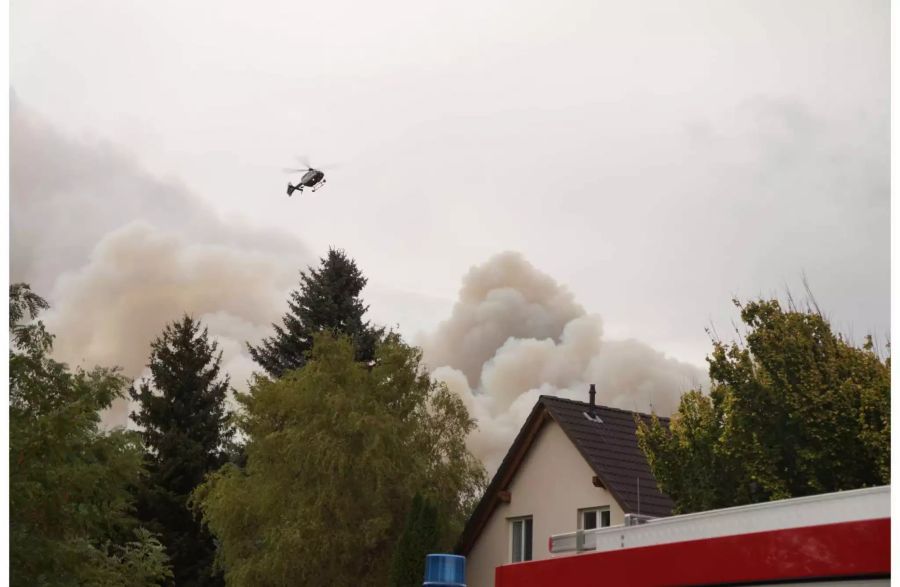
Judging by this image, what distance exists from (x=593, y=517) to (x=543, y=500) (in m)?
0.67

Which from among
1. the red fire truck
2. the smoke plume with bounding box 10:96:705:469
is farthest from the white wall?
the smoke plume with bounding box 10:96:705:469

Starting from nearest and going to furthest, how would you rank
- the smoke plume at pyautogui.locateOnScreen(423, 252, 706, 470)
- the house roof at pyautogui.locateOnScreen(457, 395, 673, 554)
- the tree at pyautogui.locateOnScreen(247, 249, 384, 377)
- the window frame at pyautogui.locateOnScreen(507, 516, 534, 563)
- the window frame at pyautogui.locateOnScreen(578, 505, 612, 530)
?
the house roof at pyautogui.locateOnScreen(457, 395, 673, 554) < the window frame at pyautogui.locateOnScreen(578, 505, 612, 530) < the window frame at pyautogui.locateOnScreen(507, 516, 534, 563) < the tree at pyautogui.locateOnScreen(247, 249, 384, 377) < the smoke plume at pyautogui.locateOnScreen(423, 252, 706, 470)

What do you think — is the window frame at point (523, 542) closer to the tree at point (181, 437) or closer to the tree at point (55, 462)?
the tree at point (55, 462)

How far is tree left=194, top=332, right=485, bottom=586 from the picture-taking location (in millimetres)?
14070

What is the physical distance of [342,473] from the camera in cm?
1407

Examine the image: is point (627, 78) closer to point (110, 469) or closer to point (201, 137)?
point (110, 469)

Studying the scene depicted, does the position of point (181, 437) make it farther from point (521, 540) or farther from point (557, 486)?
point (557, 486)

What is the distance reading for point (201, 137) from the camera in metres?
30.6

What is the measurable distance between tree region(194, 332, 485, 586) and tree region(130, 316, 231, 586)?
4.31 m

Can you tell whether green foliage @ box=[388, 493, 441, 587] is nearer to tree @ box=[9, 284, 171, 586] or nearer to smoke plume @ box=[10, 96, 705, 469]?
tree @ box=[9, 284, 171, 586]

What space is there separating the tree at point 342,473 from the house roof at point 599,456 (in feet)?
2.31

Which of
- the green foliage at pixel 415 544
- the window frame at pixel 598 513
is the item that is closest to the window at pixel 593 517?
→ the window frame at pixel 598 513

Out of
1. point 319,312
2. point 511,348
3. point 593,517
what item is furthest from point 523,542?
point 511,348

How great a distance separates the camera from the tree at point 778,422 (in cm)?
912
